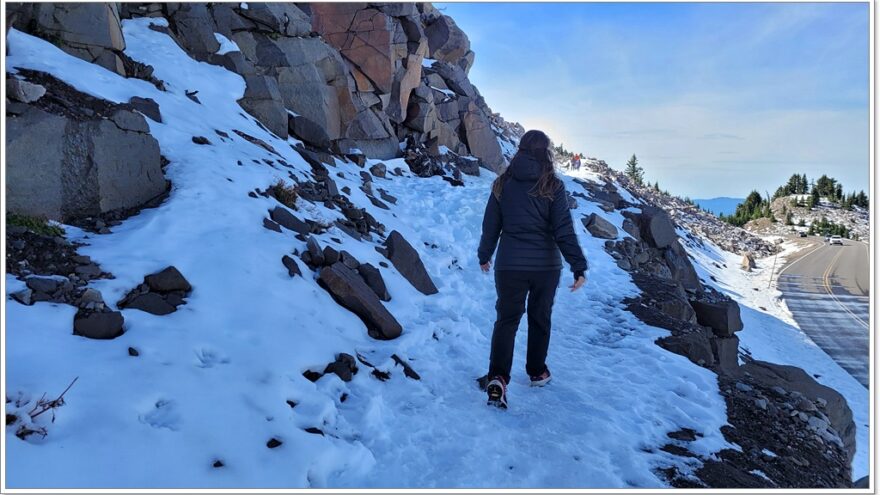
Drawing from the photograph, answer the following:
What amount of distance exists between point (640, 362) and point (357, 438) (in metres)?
4.03

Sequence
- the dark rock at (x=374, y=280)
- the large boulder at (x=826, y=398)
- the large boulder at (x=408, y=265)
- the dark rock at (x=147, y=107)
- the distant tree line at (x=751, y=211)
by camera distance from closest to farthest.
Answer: the dark rock at (x=374, y=280)
the large boulder at (x=826, y=398)
the large boulder at (x=408, y=265)
the dark rock at (x=147, y=107)
the distant tree line at (x=751, y=211)

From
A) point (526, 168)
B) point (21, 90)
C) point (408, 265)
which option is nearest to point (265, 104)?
point (408, 265)

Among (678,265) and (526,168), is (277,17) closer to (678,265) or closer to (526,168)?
(526,168)

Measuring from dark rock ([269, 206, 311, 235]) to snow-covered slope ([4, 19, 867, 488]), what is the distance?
0.23m

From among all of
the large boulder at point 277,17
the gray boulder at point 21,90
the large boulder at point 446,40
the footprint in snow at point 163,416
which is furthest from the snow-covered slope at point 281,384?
the large boulder at point 446,40

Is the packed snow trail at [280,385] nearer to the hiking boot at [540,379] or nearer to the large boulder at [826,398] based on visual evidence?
the hiking boot at [540,379]

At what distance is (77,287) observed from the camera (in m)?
4.46

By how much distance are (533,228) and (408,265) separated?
14.1 feet

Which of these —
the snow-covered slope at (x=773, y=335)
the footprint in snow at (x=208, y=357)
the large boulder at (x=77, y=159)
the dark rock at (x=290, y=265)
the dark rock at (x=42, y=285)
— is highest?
the large boulder at (x=77, y=159)

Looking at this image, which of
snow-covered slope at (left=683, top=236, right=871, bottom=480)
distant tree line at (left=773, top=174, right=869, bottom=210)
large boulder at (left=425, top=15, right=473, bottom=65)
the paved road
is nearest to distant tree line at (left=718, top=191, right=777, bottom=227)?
distant tree line at (left=773, top=174, right=869, bottom=210)

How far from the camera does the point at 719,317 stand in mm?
11344

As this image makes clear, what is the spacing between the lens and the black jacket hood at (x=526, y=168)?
15.5ft

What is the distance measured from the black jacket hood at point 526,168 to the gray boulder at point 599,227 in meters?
12.6

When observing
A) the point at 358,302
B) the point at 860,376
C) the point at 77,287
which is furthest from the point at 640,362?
the point at 860,376
